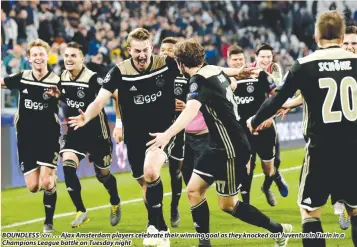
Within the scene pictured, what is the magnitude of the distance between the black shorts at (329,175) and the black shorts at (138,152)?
3.16 meters

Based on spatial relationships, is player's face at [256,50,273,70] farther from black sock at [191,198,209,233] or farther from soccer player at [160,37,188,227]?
black sock at [191,198,209,233]

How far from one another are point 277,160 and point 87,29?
29.4ft

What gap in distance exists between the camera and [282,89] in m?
6.39

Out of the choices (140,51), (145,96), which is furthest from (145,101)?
(140,51)

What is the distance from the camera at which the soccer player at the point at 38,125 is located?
10.4m

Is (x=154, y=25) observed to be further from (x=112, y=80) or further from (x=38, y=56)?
(x=112, y=80)

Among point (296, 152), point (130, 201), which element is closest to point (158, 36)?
point (296, 152)

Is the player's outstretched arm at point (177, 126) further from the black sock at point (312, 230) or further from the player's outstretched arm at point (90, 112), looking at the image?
the black sock at point (312, 230)

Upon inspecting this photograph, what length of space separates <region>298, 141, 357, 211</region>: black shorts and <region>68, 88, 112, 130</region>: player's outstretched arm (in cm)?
250

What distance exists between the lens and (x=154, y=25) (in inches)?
975

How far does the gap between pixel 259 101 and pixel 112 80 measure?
132 inches

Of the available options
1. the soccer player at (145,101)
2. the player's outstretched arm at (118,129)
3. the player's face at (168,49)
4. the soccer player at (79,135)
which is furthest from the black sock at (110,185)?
the player's face at (168,49)

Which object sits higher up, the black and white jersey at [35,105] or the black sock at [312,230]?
the black and white jersey at [35,105]

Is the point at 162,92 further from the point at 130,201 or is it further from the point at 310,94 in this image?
the point at 130,201
